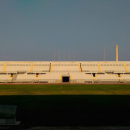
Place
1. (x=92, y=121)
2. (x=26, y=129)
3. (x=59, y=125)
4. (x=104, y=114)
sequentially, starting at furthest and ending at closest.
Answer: (x=104, y=114) < (x=92, y=121) < (x=59, y=125) < (x=26, y=129)

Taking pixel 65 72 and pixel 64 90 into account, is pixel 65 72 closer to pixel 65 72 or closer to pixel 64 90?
pixel 65 72

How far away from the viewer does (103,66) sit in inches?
2547

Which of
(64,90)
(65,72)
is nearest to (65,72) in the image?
(65,72)

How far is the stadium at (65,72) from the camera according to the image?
185 ft

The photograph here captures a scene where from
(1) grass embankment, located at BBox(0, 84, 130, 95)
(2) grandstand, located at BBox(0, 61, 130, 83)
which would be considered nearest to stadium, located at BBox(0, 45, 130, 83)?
(2) grandstand, located at BBox(0, 61, 130, 83)

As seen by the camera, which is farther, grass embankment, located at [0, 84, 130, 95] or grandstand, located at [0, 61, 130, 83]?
grandstand, located at [0, 61, 130, 83]

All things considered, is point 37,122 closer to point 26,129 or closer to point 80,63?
point 26,129

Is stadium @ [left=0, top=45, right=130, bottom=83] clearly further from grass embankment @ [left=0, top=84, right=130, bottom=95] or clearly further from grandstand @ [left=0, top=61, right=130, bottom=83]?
grass embankment @ [left=0, top=84, right=130, bottom=95]

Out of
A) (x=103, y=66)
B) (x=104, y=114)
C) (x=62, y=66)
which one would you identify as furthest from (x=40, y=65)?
(x=104, y=114)

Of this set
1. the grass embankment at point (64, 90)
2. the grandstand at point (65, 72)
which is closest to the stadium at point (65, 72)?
the grandstand at point (65, 72)

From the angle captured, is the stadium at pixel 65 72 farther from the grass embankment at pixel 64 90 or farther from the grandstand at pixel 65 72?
the grass embankment at pixel 64 90

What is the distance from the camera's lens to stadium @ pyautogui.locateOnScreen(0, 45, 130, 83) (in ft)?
185

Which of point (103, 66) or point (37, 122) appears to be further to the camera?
point (103, 66)

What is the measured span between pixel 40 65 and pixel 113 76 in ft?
101
